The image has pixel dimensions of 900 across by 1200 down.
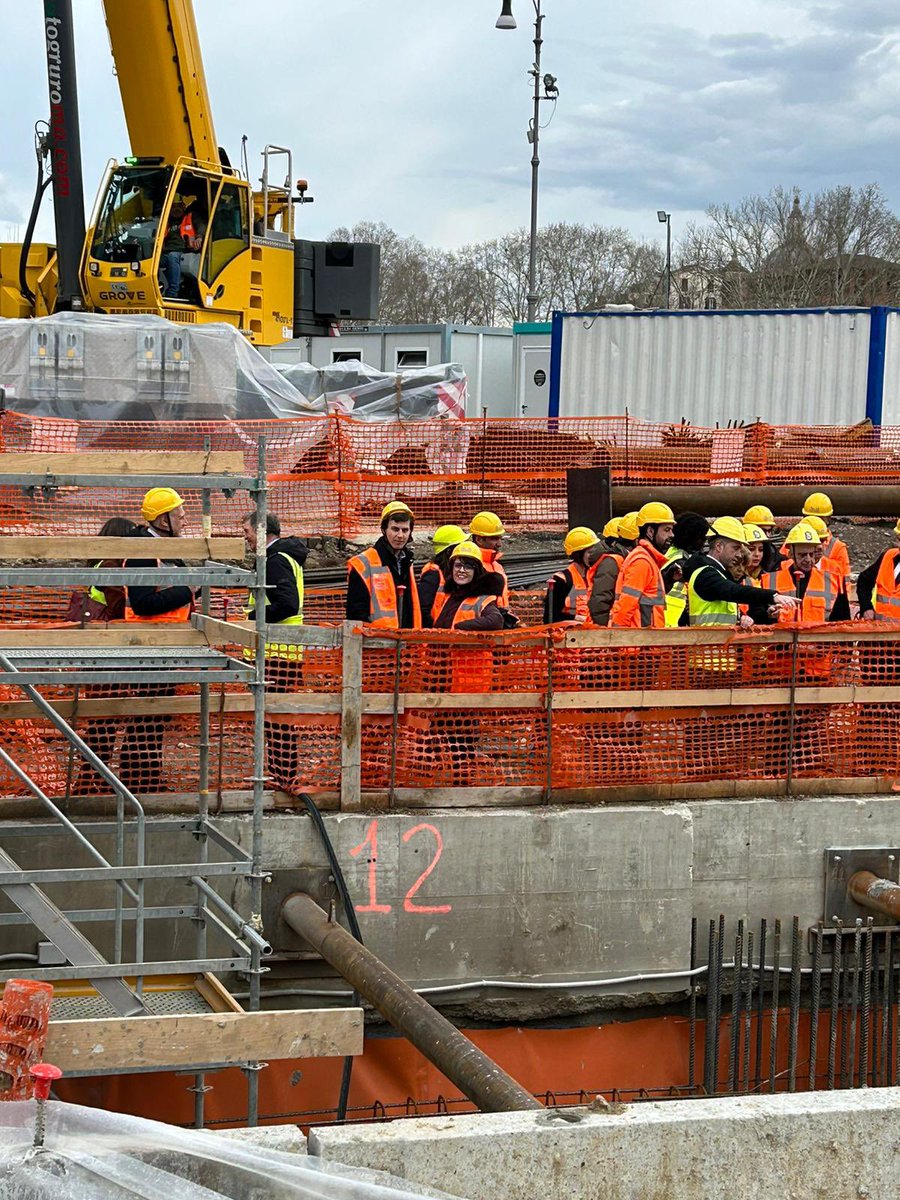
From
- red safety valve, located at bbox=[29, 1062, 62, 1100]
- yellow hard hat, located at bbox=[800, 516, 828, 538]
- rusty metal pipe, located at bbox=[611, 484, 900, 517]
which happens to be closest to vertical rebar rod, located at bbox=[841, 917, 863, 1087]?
yellow hard hat, located at bbox=[800, 516, 828, 538]

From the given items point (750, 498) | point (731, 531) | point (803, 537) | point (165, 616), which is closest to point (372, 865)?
point (165, 616)

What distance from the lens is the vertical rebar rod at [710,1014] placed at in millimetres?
8266

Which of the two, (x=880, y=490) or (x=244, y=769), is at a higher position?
(x=880, y=490)

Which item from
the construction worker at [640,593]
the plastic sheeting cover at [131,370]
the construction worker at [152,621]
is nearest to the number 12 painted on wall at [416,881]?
the construction worker at [152,621]

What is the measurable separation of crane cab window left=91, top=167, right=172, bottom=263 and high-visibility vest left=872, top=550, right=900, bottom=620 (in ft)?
36.2

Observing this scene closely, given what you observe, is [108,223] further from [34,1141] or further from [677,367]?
[34,1141]

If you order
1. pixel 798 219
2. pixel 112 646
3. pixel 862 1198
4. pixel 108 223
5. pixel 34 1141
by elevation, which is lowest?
pixel 862 1198

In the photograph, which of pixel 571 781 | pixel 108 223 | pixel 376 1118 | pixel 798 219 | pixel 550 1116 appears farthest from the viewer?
pixel 798 219

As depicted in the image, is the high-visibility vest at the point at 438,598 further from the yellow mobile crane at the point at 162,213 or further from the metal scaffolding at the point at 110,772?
the yellow mobile crane at the point at 162,213

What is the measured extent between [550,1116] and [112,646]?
11.0 feet

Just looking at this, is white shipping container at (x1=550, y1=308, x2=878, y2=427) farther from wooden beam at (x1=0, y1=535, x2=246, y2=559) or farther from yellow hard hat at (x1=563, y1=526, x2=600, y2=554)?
wooden beam at (x1=0, y1=535, x2=246, y2=559)

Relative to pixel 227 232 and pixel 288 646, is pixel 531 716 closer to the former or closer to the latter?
pixel 288 646

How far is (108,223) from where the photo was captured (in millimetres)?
18250

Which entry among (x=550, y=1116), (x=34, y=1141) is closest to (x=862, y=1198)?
(x=550, y=1116)
